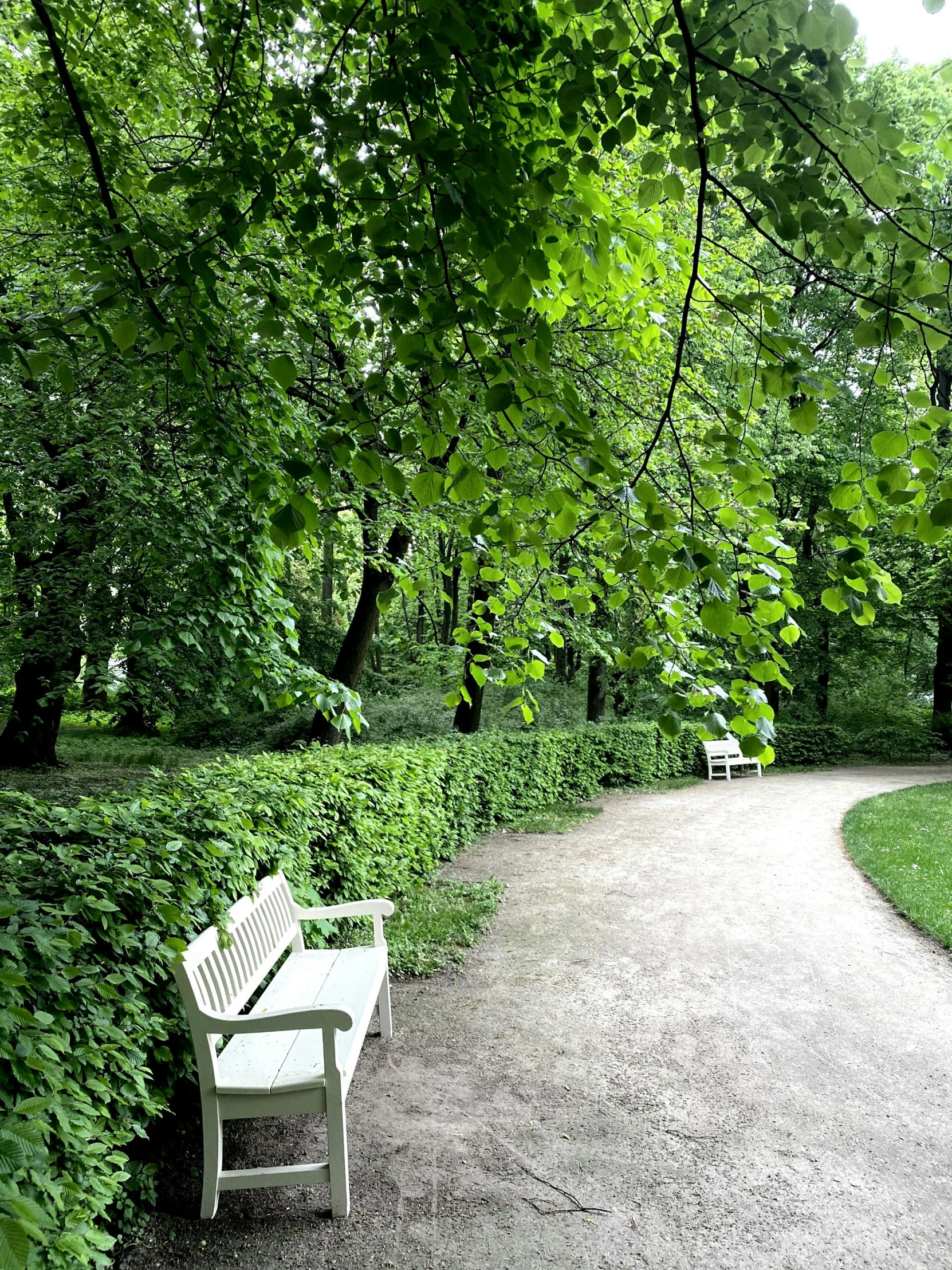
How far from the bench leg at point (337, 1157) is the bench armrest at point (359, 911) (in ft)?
5.47

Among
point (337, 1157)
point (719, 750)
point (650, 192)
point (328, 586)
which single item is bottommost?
point (337, 1157)

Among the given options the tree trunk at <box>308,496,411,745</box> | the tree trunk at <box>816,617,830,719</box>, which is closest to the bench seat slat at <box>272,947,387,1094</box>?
the tree trunk at <box>308,496,411,745</box>

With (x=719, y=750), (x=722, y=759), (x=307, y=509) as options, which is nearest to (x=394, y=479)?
(x=307, y=509)

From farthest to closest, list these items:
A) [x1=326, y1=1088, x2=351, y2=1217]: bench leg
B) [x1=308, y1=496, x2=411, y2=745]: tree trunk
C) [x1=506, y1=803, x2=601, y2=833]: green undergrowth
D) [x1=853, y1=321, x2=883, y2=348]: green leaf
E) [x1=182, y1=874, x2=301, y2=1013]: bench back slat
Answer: [x1=506, y1=803, x2=601, y2=833]: green undergrowth
[x1=308, y1=496, x2=411, y2=745]: tree trunk
[x1=182, y1=874, x2=301, y2=1013]: bench back slat
[x1=326, y1=1088, x2=351, y2=1217]: bench leg
[x1=853, y1=321, x2=883, y2=348]: green leaf

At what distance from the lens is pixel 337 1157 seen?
11.1 feet

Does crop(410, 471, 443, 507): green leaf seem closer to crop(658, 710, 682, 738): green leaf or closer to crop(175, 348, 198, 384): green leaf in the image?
crop(658, 710, 682, 738): green leaf

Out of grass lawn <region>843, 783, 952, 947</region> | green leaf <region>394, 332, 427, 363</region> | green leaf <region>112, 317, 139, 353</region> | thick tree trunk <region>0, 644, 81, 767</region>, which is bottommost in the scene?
grass lawn <region>843, 783, 952, 947</region>

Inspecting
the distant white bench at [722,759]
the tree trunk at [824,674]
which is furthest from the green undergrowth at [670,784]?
the tree trunk at [824,674]

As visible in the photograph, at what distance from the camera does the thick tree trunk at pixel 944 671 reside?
83.5ft

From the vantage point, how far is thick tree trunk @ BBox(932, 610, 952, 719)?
83.5ft

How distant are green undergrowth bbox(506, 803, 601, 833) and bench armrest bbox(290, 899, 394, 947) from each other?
6963 mm

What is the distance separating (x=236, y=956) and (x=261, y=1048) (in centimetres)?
44

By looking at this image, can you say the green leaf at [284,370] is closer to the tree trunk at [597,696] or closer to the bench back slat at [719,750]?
the tree trunk at [597,696]

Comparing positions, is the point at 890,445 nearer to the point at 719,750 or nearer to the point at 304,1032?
the point at 304,1032
